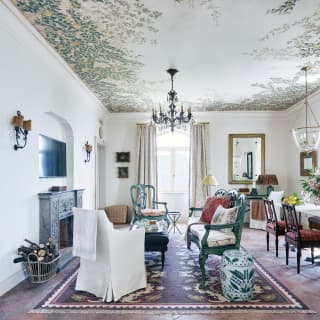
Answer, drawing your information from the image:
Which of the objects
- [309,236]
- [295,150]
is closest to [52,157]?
[309,236]

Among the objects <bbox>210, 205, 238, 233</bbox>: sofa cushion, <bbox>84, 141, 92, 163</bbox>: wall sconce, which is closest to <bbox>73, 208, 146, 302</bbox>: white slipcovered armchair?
<bbox>210, 205, 238, 233</bbox>: sofa cushion

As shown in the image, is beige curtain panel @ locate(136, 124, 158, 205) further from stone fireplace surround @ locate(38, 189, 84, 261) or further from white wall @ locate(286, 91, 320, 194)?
stone fireplace surround @ locate(38, 189, 84, 261)

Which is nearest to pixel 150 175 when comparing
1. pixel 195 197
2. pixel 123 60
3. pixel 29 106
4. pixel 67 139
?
pixel 195 197

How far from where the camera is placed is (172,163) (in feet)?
27.4

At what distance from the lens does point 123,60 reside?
4.35m

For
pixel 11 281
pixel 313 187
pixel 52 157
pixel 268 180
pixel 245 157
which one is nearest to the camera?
pixel 11 281

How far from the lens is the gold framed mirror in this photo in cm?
801

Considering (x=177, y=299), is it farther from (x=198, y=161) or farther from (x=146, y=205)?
(x=198, y=161)

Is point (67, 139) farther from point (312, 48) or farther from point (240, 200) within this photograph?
point (312, 48)

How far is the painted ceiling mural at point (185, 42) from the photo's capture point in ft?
9.83

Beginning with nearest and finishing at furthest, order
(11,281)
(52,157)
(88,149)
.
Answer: (11,281), (52,157), (88,149)

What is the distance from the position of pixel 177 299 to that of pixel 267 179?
507 centimetres

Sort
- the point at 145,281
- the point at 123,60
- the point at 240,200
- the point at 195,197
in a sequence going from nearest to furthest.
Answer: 1. the point at 145,281
2. the point at 240,200
3. the point at 123,60
4. the point at 195,197

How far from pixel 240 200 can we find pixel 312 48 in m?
2.18
